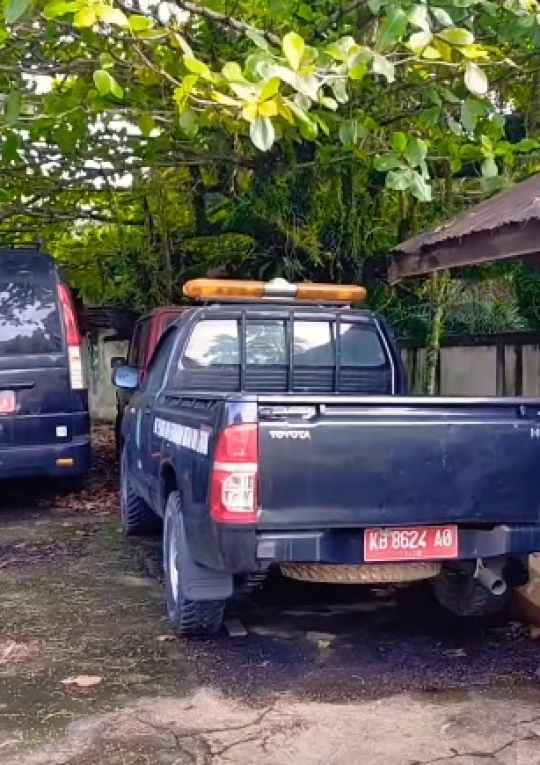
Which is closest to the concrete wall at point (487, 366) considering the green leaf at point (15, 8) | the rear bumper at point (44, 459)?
the rear bumper at point (44, 459)

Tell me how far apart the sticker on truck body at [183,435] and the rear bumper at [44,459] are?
2588mm

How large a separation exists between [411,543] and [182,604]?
4.26ft

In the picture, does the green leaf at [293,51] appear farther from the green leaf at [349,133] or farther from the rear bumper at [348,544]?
the rear bumper at [348,544]

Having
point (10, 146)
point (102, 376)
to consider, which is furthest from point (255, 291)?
point (102, 376)

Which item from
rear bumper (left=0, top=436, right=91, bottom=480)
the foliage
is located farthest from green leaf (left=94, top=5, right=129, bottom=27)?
rear bumper (left=0, top=436, right=91, bottom=480)

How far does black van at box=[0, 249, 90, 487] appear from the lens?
27.5ft

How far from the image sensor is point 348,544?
458 cm

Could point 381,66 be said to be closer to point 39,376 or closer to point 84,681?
point 84,681

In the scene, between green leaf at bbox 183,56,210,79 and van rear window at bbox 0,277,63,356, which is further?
van rear window at bbox 0,277,63,356

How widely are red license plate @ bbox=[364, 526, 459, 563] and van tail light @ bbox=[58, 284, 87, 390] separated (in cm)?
465

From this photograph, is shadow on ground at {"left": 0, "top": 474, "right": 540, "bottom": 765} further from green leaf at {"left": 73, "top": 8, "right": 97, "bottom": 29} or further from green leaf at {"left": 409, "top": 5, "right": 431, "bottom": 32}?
green leaf at {"left": 409, "top": 5, "right": 431, "bottom": 32}

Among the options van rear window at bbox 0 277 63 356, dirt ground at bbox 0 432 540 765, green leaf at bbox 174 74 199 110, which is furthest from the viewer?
van rear window at bbox 0 277 63 356

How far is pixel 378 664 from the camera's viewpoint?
4883 mm

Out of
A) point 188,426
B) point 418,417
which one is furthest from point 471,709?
point 188,426
